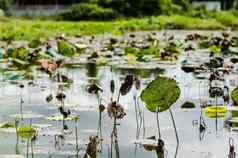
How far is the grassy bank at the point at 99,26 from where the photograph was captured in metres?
15.6

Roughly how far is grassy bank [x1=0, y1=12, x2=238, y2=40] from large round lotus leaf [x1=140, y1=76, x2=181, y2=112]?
9704 mm

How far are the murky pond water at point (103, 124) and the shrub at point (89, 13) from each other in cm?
1586

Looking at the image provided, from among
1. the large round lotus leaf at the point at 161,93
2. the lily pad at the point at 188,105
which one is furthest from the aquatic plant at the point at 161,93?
the lily pad at the point at 188,105

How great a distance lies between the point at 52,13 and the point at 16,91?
1961cm

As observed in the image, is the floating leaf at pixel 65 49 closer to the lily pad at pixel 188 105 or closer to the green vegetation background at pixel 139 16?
the lily pad at pixel 188 105

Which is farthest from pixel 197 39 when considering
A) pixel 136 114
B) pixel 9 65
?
pixel 136 114

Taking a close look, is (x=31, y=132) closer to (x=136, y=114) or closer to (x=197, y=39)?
(x=136, y=114)

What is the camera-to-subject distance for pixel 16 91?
6.80 m

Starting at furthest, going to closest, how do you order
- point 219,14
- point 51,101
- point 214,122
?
point 219,14, point 51,101, point 214,122

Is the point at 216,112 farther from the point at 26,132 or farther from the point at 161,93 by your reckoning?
the point at 26,132

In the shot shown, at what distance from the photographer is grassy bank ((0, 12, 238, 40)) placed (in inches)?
613

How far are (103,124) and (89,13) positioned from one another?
18.7m

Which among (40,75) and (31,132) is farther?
(40,75)

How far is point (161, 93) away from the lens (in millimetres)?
4219
